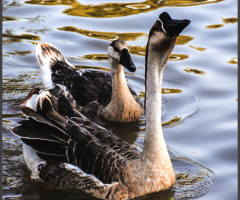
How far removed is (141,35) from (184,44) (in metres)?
1.07

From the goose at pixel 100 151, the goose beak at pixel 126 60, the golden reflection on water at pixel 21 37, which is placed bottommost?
the goose at pixel 100 151

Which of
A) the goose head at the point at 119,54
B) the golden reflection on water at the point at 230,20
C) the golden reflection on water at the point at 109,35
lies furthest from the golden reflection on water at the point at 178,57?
the goose head at the point at 119,54

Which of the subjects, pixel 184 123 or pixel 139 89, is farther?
pixel 139 89

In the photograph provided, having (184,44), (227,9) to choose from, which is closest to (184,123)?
(184,44)

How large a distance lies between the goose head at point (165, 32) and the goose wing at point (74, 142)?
1436mm

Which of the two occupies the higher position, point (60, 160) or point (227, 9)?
point (227, 9)

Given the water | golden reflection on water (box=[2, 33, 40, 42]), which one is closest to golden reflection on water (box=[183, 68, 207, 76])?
the water

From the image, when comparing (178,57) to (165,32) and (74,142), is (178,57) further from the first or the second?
(165,32)

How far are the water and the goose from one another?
0.75 ft

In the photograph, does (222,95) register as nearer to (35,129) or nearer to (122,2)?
(35,129)

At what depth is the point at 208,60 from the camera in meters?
12.0

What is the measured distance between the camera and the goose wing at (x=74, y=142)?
7141mm

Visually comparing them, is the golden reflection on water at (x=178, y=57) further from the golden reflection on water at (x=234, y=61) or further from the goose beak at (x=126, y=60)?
the goose beak at (x=126, y=60)

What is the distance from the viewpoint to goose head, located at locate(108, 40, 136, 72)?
31.4ft
